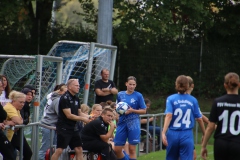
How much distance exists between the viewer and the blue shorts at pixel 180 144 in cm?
1110

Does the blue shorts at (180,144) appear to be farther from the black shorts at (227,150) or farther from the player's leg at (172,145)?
the black shorts at (227,150)

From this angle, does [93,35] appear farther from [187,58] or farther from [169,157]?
[169,157]

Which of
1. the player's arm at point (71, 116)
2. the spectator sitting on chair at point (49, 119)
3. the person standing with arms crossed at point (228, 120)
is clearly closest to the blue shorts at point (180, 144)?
the person standing with arms crossed at point (228, 120)

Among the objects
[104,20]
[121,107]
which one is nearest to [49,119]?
[121,107]

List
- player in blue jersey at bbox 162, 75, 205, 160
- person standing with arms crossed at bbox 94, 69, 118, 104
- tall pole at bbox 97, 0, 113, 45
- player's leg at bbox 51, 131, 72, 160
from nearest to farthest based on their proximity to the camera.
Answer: player in blue jersey at bbox 162, 75, 205, 160, player's leg at bbox 51, 131, 72, 160, person standing with arms crossed at bbox 94, 69, 118, 104, tall pole at bbox 97, 0, 113, 45

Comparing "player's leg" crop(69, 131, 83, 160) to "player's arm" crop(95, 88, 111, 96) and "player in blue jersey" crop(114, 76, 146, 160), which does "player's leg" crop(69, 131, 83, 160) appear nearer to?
"player in blue jersey" crop(114, 76, 146, 160)

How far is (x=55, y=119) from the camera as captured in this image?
13844 mm

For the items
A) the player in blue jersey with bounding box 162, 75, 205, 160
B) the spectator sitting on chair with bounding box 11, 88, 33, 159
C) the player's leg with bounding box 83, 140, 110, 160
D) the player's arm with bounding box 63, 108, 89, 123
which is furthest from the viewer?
the player's leg with bounding box 83, 140, 110, 160

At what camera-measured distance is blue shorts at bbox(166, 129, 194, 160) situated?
11.1m

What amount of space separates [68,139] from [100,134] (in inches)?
31.3

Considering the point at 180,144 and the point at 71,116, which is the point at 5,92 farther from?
the point at 180,144

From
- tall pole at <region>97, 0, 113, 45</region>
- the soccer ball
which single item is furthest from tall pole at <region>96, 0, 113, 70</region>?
the soccer ball

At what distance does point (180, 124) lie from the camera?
11.1 m

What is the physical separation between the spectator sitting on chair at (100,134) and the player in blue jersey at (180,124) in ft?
7.46
